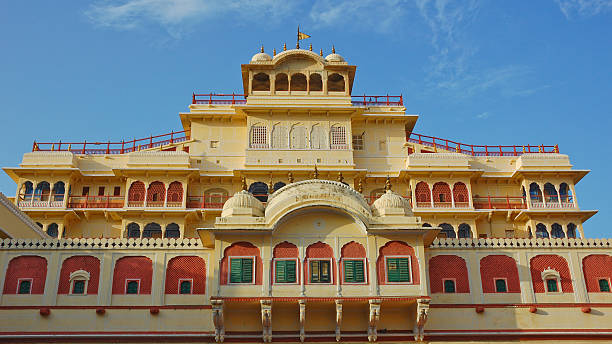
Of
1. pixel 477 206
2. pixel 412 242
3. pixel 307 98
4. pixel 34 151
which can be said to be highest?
pixel 307 98

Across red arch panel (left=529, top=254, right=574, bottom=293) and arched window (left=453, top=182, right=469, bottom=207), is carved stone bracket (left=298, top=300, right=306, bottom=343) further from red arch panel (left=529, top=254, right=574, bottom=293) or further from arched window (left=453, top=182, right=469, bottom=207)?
arched window (left=453, top=182, right=469, bottom=207)

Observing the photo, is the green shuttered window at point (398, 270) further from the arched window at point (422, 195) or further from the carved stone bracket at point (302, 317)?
the arched window at point (422, 195)

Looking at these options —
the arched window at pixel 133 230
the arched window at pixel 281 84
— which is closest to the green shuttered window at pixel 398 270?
the arched window at pixel 133 230

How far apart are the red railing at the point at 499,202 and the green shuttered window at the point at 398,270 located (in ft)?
47.0

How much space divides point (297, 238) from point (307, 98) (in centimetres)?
1572

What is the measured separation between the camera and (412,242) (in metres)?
26.0

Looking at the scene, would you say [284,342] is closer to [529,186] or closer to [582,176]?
[529,186]

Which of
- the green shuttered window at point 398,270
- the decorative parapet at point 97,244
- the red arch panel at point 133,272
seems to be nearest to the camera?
the green shuttered window at point 398,270

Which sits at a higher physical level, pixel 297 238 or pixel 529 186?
pixel 529 186

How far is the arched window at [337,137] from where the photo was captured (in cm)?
3894

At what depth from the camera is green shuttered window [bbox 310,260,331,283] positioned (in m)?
25.4

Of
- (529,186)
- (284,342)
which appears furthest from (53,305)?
(529,186)

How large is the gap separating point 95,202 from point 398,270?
790 inches

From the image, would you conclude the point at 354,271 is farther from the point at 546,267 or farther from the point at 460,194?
the point at 460,194
